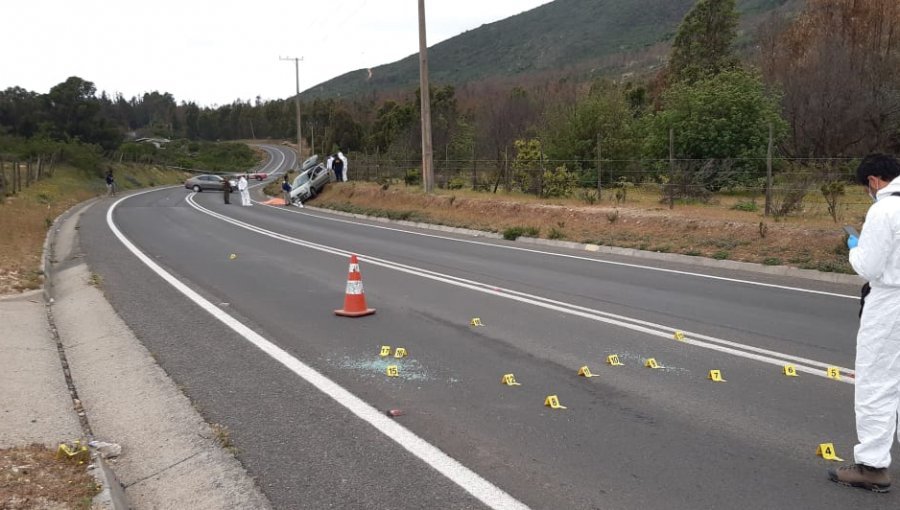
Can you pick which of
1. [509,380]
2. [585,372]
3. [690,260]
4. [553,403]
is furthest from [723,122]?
[553,403]

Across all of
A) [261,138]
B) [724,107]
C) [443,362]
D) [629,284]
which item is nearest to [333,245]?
[629,284]

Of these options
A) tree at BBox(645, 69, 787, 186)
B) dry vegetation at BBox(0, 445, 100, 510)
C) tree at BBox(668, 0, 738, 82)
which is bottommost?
dry vegetation at BBox(0, 445, 100, 510)

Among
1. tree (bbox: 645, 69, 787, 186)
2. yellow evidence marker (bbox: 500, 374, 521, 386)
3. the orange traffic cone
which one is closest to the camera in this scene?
yellow evidence marker (bbox: 500, 374, 521, 386)

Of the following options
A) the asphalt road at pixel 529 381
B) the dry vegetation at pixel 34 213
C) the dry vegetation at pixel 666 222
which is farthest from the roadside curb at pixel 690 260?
the dry vegetation at pixel 34 213

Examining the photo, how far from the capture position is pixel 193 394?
5.61 metres

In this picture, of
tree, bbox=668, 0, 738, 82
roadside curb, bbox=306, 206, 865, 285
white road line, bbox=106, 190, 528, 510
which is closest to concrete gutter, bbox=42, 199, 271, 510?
white road line, bbox=106, 190, 528, 510

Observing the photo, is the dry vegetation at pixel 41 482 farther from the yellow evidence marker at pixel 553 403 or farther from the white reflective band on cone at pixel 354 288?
the white reflective band on cone at pixel 354 288

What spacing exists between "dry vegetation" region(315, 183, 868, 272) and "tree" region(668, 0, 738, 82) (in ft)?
70.0

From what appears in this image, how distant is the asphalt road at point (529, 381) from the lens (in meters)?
3.97

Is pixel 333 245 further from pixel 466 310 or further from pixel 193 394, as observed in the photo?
pixel 193 394

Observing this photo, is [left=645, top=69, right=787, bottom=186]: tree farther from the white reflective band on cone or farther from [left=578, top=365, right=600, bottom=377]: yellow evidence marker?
[left=578, top=365, right=600, bottom=377]: yellow evidence marker

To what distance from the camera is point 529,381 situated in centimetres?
579

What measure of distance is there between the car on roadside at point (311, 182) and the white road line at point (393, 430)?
29.4 meters

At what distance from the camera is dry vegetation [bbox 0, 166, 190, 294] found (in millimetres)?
11143
